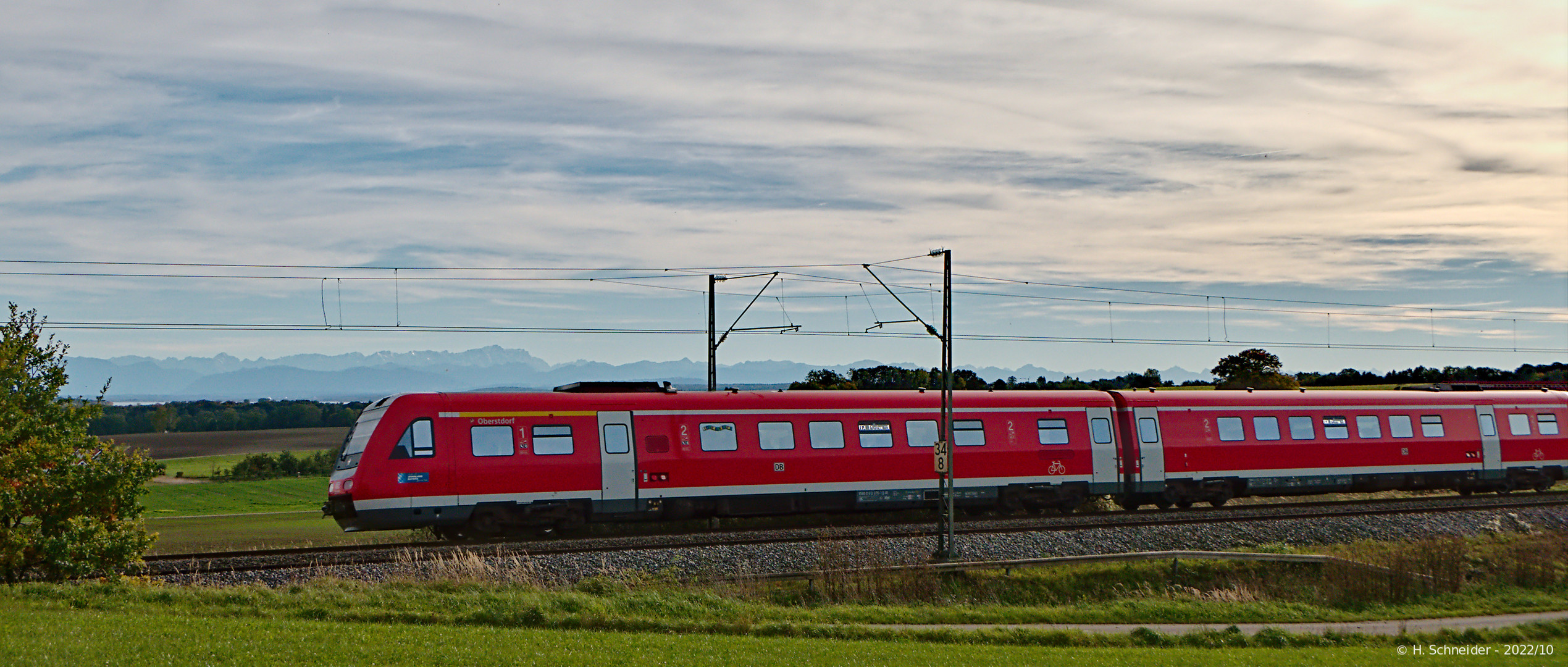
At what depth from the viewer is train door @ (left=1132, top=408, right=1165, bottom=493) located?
1250 inches

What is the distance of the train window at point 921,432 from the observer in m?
29.1

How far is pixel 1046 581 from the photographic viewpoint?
23.8 metres

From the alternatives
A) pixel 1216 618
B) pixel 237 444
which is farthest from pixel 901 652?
pixel 237 444

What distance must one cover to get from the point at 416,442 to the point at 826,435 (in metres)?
9.73

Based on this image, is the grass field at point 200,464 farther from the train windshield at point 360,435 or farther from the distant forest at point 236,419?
the train windshield at point 360,435

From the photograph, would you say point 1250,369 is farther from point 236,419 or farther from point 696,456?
point 236,419

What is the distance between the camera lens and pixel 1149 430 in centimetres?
3189

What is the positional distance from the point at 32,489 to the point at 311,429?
524ft

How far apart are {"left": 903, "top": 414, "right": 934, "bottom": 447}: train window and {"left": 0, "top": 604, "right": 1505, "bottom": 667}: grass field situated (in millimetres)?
12268

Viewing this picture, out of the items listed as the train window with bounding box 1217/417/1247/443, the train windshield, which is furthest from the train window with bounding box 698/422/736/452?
the train window with bounding box 1217/417/1247/443

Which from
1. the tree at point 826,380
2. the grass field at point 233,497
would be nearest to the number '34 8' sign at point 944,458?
the tree at point 826,380

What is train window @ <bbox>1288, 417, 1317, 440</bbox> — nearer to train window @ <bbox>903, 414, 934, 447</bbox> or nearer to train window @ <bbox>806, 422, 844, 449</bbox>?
train window @ <bbox>903, 414, 934, 447</bbox>

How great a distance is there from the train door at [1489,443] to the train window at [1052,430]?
52.5ft

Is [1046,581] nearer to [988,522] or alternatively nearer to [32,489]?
[988,522]
